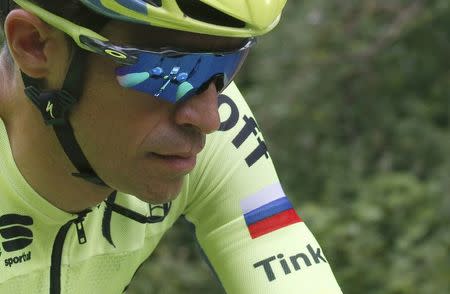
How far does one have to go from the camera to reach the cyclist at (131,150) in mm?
2275

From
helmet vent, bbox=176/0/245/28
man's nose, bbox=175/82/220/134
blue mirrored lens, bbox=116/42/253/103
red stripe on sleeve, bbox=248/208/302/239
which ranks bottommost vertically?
red stripe on sleeve, bbox=248/208/302/239

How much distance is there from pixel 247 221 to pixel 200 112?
1.58ft

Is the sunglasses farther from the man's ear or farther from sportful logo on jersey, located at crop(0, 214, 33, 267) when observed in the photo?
sportful logo on jersey, located at crop(0, 214, 33, 267)

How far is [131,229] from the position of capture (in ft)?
9.16

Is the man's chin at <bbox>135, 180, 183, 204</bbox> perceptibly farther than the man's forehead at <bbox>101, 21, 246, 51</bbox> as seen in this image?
Yes

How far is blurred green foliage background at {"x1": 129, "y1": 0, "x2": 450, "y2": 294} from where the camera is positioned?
202 inches

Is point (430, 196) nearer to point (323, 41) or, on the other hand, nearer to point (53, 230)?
point (323, 41)

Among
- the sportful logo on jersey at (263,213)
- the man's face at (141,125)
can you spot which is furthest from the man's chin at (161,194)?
the sportful logo on jersey at (263,213)

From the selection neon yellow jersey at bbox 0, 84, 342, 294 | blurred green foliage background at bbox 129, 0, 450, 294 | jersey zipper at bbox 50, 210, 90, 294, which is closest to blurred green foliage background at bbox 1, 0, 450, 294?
blurred green foliage background at bbox 129, 0, 450, 294

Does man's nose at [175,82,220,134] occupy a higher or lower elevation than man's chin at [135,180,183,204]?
higher

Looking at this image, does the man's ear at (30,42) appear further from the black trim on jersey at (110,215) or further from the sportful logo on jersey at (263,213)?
the sportful logo on jersey at (263,213)

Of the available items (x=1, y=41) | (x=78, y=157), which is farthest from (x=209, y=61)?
(x=1, y=41)

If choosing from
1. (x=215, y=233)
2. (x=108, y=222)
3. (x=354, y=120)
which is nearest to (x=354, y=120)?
(x=354, y=120)

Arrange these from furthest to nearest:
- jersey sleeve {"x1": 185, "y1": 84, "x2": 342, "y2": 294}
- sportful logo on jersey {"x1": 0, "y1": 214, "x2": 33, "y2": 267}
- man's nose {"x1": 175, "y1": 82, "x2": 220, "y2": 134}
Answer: jersey sleeve {"x1": 185, "y1": 84, "x2": 342, "y2": 294} < sportful logo on jersey {"x1": 0, "y1": 214, "x2": 33, "y2": 267} < man's nose {"x1": 175, "y1": 82, "x2": 220, "y2": 134}
